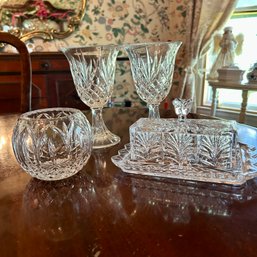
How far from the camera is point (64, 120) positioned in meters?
0.57

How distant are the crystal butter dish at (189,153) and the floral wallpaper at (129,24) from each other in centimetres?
197

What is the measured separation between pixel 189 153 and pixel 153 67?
0.96 ft

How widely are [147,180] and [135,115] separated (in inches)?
23.1

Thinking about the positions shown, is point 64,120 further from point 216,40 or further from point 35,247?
point 216,40

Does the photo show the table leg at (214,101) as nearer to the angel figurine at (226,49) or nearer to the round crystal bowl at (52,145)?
the angel figurine at (226,49)

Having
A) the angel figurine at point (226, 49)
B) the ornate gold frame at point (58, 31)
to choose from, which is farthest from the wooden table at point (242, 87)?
the ornate gold frame at point (58, 31)

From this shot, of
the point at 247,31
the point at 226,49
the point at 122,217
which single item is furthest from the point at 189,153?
the point at 247,31

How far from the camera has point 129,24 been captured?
8.48ft

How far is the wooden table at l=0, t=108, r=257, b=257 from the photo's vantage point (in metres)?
0.36

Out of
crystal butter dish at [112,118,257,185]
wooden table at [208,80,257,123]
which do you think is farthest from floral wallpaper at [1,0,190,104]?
crystal butter dish at [112,118,257,185]

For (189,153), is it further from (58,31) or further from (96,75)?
(58,31)

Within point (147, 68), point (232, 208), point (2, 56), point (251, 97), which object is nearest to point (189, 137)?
point (232, 208)

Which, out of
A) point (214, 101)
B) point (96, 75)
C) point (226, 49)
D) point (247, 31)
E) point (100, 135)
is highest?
point (247, 31)

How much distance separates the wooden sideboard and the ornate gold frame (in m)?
0.49
